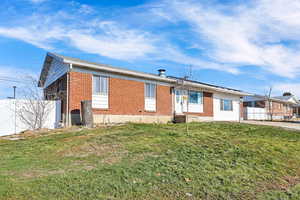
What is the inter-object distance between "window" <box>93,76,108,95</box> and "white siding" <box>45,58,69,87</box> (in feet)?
5.82

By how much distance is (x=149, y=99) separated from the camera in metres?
16.2

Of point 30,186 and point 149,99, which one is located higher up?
point 149,99

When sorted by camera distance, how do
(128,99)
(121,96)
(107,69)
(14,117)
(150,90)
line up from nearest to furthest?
(14,117), (107,69), (121,96), (128,99), (150,90)

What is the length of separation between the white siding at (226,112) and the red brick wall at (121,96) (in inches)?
267

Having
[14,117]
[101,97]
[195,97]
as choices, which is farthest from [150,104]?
[14,117]

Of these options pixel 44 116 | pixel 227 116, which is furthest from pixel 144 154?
pixel 227 116

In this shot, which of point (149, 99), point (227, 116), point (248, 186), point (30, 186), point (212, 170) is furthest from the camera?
point (227, 116)

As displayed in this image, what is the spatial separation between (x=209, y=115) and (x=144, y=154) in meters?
15.4

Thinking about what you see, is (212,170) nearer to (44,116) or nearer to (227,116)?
(44,116)

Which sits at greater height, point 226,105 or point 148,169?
point 226,105

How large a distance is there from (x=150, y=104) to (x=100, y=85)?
4.20 meters

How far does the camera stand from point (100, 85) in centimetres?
1352

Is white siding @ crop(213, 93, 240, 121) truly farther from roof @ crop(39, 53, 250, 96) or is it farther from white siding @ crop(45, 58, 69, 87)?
white siding @ crop(45, 58, 69, 87)

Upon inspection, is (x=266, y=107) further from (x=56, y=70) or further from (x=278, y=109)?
(x=56, y=70)
